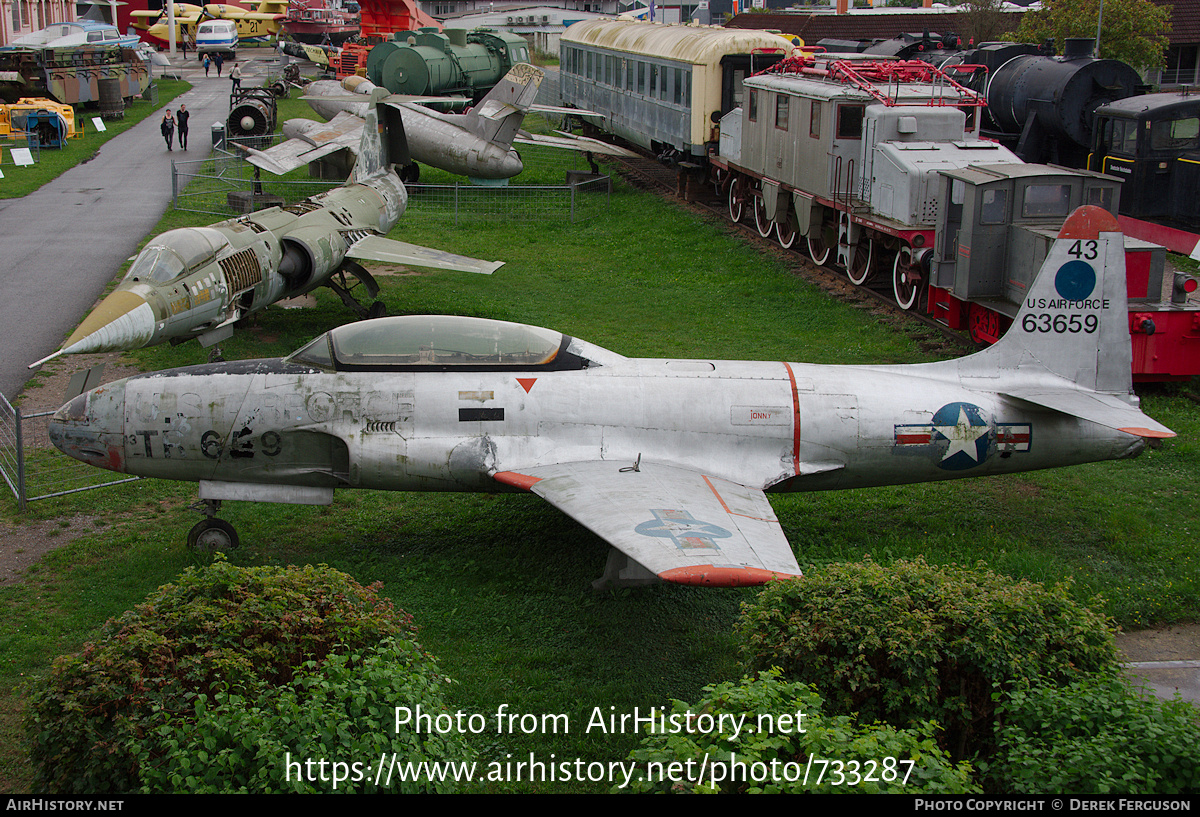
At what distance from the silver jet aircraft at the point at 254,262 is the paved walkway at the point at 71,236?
3.07 metres

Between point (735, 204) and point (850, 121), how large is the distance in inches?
287

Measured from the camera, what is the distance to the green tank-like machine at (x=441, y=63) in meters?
40.4

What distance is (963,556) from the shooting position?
10.5m

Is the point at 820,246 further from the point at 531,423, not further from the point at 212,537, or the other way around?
the point at 212,537

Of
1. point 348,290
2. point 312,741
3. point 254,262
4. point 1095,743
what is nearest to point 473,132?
point 348,290

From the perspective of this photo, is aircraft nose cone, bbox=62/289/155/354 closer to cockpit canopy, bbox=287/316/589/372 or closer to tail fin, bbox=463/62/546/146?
cockpit canopy, bbox=287/316/589/372

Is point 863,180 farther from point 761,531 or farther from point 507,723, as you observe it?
point 507,723

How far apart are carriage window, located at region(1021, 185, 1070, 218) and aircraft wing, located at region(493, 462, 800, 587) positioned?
29.7ft

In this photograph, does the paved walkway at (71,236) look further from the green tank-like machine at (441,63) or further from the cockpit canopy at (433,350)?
the green tank-like machine at (441,63)

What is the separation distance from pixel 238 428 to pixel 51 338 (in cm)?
947

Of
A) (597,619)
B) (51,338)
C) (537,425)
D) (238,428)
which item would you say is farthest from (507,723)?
(51,338)

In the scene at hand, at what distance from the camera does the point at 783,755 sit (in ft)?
19.0

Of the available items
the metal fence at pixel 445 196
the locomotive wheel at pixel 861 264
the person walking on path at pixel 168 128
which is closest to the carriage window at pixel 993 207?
the locomotive wheel at pixel 861 264

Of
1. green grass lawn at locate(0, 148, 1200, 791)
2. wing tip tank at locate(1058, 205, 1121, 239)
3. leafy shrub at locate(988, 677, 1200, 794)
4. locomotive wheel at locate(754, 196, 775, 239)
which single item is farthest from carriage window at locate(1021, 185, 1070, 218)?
leafy shrub at locate(988, 677, 1200, 794)
